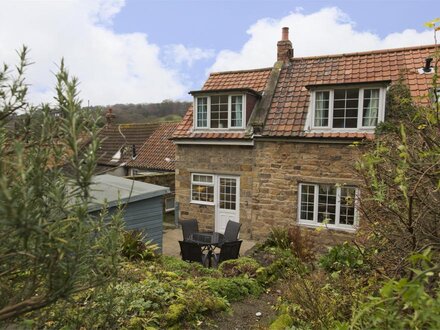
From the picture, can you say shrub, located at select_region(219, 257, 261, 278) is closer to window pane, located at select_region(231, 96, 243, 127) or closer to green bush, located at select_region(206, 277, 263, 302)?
green bush, located at select_region(206, 277, 263, 302)

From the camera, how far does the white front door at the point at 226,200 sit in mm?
12180

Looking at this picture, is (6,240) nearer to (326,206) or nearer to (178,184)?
(326,206)

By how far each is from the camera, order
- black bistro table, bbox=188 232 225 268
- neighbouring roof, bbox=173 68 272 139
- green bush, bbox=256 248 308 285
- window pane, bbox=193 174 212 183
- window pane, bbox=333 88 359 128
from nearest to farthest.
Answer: green bush, bbox=256 248 308 285 → black bistro table, bbox=188 232 225 268 → window pane, bbox=333 88 359 128 → neighbouring roof, bbox=173 68 272 139 → window pane, bbox=193 174 212 183

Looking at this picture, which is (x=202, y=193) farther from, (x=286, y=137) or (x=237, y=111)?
(x=286, y=137)

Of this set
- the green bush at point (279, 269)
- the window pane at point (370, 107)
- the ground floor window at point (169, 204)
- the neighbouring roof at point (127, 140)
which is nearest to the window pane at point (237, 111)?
the window pane at point (370, 107)

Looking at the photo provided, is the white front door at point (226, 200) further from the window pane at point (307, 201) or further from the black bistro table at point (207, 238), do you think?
the black bistro table at point (207, 238)

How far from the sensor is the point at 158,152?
2048 cm

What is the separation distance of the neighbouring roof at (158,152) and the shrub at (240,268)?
11.6m

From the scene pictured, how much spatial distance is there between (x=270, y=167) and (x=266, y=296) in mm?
5525

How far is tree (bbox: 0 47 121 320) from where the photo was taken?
131 centimetres

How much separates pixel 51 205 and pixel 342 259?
6.30 metres

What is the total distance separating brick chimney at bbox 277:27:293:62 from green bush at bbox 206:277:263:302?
375 inches

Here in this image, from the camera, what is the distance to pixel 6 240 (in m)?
1.49

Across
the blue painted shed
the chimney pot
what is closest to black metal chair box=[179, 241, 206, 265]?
the blue painted shed
